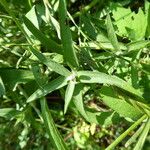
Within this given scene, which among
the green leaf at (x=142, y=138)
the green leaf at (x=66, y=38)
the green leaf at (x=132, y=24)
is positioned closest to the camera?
the green leaf at (x=66, y=38)

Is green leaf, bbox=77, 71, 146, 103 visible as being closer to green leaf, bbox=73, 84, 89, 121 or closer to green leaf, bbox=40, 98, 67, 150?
green leaf, bbox=73, 84, 89, 121

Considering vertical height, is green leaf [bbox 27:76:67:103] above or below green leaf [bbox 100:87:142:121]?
above

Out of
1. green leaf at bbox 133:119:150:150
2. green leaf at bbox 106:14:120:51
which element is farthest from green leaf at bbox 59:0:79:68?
green leaf at bbox 133:119:150:150

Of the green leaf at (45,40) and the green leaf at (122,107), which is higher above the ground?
the green leaf at (45,40)

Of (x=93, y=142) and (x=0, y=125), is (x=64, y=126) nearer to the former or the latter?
(x=93, y=142)

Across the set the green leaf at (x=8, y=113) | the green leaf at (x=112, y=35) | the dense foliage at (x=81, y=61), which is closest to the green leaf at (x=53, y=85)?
the dense foliage at (x=81, y=61)

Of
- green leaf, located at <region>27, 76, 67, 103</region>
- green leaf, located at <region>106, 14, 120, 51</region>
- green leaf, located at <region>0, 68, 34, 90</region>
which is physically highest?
green leaf, located at <region>106, 14, 120, 51</region>

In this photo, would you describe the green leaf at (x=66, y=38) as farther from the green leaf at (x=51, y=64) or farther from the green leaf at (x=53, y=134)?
the green leaf at (x=53, y=134)

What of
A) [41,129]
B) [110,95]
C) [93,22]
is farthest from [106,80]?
[41,129]
